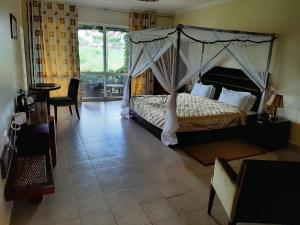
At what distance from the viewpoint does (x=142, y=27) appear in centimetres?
689

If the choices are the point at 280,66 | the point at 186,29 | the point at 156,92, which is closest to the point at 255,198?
the point at 186,29

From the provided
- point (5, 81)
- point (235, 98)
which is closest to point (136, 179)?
point (5, 81)

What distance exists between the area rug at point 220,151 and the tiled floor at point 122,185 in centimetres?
16

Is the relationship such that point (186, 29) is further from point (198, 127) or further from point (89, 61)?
point (89, 61)

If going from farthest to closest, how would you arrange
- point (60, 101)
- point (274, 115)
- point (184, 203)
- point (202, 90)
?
point (202, 90) → point (60, 101) → point (274, 115) → point (184, 203)

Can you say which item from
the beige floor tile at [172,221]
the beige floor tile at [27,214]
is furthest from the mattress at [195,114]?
the beige floor tile at [27,214]

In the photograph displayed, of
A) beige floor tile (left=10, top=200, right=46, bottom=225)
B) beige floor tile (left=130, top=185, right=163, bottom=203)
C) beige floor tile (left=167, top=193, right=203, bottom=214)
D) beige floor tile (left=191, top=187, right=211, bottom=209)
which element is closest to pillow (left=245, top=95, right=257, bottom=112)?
beige floor tile (left=191, top=187, right=211, bottom=209)

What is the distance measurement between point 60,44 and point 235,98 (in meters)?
4.51

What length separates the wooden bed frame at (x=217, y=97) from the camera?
3.94m

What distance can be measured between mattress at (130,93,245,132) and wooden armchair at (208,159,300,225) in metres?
1.97

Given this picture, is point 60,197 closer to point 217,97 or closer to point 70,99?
point 70,99

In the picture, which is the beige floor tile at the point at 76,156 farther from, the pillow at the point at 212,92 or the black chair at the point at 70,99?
the pillow at the point at 212,92

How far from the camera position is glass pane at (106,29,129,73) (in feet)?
22.7

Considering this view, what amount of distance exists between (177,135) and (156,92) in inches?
142
